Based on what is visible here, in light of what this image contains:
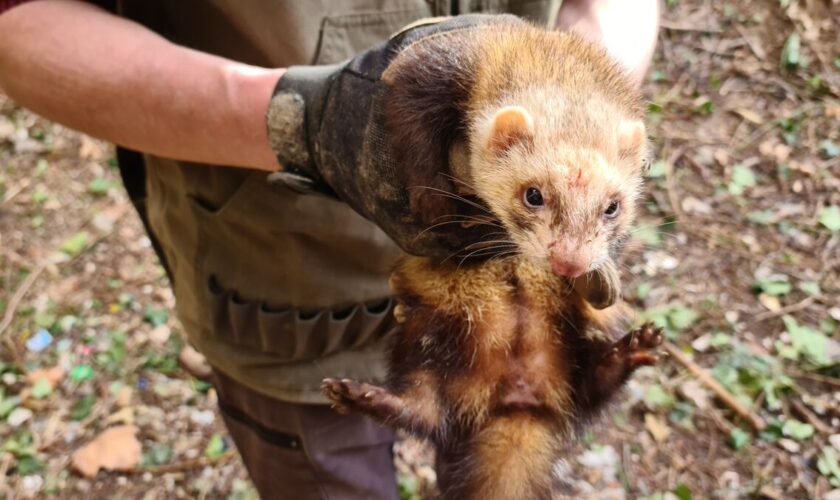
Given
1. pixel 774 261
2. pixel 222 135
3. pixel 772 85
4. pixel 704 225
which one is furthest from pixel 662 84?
pixel 222 135

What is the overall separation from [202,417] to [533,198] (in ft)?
9.38

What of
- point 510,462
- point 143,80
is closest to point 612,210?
point 510,462

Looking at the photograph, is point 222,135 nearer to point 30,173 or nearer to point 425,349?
point 425,349

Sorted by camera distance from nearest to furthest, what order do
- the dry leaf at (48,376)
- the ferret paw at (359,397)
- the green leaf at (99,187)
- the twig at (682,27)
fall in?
A: the ferret paw at (359,397)
the dry leaf at (48,376)
the green leaf at (99,187)
the twig at (682,27)

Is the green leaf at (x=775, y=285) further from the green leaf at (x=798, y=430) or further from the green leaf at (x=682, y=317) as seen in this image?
the green leaf at (x=798, y=430)

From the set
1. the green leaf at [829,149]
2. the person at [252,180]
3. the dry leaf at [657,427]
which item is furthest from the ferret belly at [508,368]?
the green leaf at [829,149]

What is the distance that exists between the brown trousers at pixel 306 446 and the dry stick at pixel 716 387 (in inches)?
65.9

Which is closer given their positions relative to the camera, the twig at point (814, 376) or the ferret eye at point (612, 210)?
the ferret eye at point (612, 210)

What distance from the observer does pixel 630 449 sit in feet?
11.6

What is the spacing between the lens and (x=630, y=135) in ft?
5.26

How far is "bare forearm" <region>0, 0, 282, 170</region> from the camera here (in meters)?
1.89

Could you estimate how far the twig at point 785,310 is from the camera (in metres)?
3.89

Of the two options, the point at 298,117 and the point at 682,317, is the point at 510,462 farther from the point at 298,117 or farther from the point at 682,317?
the point at 682,317

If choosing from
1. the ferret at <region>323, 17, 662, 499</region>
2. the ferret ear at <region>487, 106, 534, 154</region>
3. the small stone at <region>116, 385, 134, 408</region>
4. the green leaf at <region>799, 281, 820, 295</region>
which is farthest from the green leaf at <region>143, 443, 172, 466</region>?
the green leaf at <region>799, 281, 820, 295</region>
